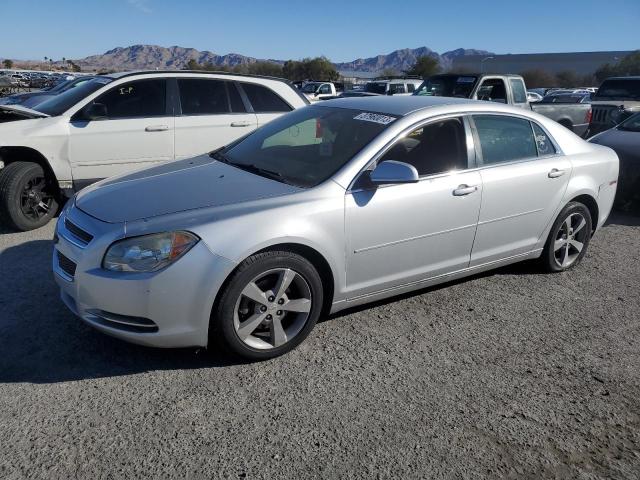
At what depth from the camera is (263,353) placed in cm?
331

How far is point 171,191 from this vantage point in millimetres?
3486

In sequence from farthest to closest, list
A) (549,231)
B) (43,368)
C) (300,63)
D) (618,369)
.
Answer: (300,63)
(549,231)
(618,369)
(43,368)

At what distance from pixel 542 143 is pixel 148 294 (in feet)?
11.3

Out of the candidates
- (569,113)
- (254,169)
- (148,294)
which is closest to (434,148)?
(254,169)

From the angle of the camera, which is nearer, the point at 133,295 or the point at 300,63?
the point at 133,295

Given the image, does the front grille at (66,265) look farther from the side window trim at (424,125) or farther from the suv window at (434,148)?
the suv window at (434,148)

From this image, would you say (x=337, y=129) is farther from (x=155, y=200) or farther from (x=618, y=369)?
(x=618, y=369)

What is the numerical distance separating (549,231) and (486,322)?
4.06 ft

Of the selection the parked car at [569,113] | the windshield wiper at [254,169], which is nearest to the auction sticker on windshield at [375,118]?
the windshield wiper at [254,169]

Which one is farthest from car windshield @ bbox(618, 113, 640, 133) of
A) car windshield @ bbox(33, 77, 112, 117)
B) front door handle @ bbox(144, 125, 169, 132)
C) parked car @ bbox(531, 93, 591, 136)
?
car windshield @ bbox(33, 77, 112, 117)

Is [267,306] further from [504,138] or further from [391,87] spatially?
[391,87]

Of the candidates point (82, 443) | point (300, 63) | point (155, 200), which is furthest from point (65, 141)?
point (300, 63)

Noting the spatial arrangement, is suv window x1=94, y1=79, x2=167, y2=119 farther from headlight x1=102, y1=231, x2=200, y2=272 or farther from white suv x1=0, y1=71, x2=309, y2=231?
headlight x1=102, y1=231, x2=200, y2=272

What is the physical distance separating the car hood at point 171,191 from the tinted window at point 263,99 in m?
3.28
